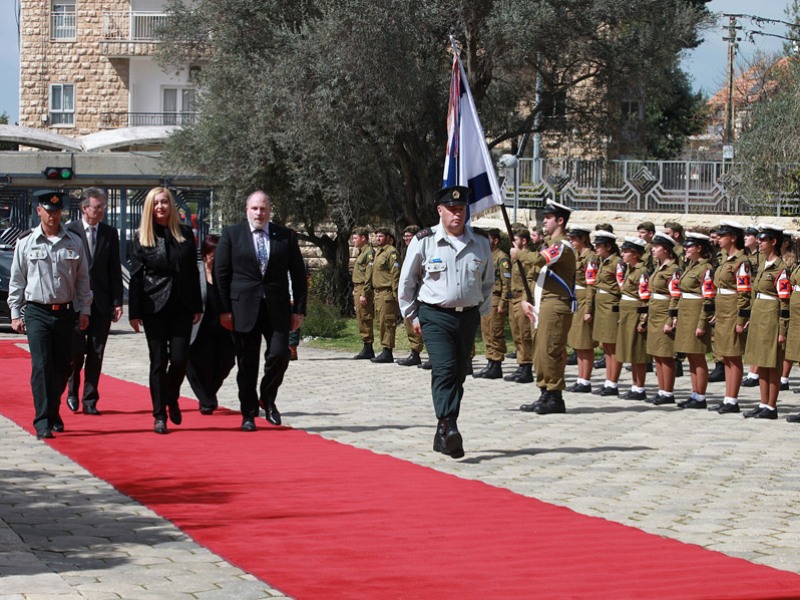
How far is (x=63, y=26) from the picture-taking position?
5166cm

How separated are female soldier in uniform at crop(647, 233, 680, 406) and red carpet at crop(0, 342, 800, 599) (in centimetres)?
487

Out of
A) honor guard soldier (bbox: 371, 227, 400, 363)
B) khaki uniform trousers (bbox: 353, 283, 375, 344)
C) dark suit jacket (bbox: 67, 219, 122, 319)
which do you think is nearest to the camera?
dark suit jacket (bbox: 67, 219, 122, 319)

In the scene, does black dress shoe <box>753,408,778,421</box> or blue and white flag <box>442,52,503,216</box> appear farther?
black dress shoe <box>753,408,778,421</box>

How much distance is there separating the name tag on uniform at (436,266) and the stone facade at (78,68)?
43.8 meters

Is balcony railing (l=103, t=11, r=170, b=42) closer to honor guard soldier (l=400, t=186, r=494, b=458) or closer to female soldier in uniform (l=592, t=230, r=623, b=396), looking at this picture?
female soldier in uniform (l=592, t=230, r=623, b=396)

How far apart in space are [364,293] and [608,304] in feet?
16.7

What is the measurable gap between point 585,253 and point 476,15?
8914mm

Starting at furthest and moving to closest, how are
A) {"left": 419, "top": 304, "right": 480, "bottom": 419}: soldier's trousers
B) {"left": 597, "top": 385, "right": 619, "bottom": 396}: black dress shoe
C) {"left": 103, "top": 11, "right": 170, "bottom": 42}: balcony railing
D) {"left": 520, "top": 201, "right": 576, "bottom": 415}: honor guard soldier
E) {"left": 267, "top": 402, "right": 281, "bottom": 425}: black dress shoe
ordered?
{"left": 103, "top": 11, "right": 170, "bottom": 42}: balcony railing → {"left": 597, "top": 385, "right": 619, "bottom": 396}: black dress shoe → {"left": 520, "top": 201, "right": 576, "bottom": 415}: honor guard soldier → {"left": 267, "top": 402, "right": 281, "bottom": 425}: black dress shoe → {"left": 419, "top": 304, "right": 480, "bottom": 419}: soldier's trousers

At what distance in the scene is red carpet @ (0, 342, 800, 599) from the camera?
5.90 m

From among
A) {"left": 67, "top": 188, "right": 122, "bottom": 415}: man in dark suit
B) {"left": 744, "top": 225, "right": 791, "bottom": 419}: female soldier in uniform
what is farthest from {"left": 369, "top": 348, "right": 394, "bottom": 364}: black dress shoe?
{"left": 67, "top": 188, "right": 122, "bottom": 415}: man in dark suit

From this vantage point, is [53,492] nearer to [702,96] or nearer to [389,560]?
[389,560]

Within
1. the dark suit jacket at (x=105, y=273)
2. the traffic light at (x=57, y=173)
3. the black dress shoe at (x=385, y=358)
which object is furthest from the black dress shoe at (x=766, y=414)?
the traffic light at (x=57, y=173)

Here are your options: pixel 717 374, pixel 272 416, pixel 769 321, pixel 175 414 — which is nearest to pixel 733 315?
pixel 769 321

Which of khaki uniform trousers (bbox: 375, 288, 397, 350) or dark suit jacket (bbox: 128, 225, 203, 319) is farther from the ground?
dark suit jacket (bbox: 128, 225, 203, 319)
